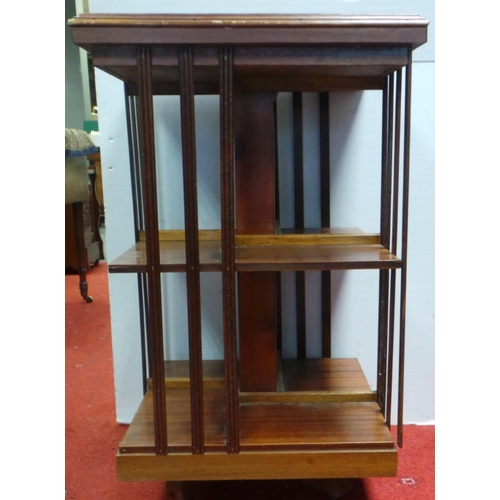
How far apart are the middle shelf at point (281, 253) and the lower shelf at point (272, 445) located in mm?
370

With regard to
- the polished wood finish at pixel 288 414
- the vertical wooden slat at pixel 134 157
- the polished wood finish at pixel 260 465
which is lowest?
the polished wood finish at pixel 260 465

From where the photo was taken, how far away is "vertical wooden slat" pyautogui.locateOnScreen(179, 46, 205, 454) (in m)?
0.90

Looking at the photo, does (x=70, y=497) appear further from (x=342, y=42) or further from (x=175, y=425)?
(x=342, y=42)

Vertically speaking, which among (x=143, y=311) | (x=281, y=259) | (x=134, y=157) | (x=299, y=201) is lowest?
(x=143, y=311)

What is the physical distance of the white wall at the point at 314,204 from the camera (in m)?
1.28

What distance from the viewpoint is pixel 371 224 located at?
4.45ft

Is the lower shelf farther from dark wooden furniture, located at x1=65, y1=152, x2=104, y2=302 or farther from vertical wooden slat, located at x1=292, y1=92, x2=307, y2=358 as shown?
dark wooden furniture, located at x1=65, y1=152, x2=104, y2=302

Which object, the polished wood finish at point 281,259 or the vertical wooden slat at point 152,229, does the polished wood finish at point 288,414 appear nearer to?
the vertical wooden slat at point 152,229

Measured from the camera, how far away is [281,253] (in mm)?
1023

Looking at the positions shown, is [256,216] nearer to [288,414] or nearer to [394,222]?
[394,222]

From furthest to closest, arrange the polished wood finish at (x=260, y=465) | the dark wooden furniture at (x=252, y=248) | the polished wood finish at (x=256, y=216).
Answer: the polished wood finish at (x=256, y=216)
the polished wood finish at (x=260, y=465)
the dark wooden furniture at (x=252, y=248)

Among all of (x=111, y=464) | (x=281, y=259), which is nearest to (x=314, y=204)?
(x=281, y=259)

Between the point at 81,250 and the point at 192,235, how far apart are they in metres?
1.71

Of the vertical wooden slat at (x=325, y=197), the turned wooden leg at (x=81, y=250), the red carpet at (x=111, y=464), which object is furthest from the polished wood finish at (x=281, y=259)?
the turned wooden leg at (x=81, y=250)
